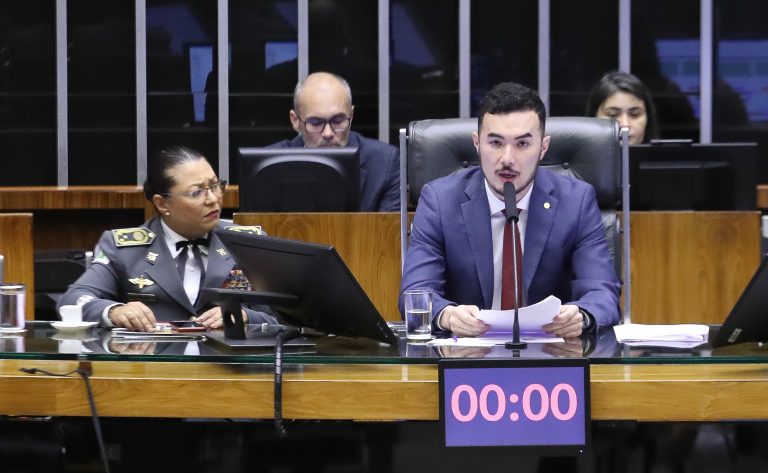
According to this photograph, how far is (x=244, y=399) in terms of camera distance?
7.18 feet

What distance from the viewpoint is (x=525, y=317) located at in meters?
2.48

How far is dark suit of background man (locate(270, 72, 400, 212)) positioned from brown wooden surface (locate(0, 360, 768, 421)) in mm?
2257

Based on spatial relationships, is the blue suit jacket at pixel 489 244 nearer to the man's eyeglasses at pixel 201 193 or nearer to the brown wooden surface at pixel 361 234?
the man's eyeglasses at pixel 201 193

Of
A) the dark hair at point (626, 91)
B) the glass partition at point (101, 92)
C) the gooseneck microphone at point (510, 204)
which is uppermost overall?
the glass partition at point (101, 92)

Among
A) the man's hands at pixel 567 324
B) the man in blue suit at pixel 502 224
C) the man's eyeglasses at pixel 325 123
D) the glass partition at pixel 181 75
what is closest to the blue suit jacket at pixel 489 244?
the man in blue suit at pixel 502 224

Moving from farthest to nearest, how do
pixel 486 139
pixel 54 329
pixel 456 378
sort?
pixel 486 139 < pixel 54 329 < pixel 456 378

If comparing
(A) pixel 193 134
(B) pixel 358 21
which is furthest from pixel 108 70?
(B) pixel 358 21

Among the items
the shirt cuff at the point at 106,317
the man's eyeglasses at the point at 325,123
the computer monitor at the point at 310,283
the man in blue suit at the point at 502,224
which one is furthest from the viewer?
the man's eyeglasses at the point at 325,123

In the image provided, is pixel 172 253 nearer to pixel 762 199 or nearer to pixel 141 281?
pixel 141 281

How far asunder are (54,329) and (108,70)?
6258 millimetres

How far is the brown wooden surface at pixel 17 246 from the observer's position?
13.5 ft

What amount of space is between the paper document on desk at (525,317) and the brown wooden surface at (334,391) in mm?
275

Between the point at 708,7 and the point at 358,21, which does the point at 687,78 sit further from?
the point at 358,21

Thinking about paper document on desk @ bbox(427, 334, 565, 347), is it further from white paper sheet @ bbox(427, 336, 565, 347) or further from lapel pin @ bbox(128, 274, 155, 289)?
lapel pin @ bbox(128, 274, 155, 289)
